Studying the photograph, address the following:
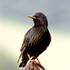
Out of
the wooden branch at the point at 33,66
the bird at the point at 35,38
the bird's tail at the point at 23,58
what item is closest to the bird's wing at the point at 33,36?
the bird at the point at 35,38

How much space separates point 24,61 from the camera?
10.6 m

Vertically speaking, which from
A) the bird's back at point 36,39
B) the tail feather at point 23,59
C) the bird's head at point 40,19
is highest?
the bird's head at point 40,19

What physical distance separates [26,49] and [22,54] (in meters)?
0.14

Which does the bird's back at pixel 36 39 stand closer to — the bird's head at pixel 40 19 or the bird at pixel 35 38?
the bird at pixel 35 38

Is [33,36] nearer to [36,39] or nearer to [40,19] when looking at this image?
[36,39]

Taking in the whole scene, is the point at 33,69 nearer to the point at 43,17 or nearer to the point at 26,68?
the point at 26,68

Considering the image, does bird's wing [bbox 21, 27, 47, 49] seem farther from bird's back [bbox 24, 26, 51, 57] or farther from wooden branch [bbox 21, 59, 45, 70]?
wooden branch [bbox 21, 59, 45, 70]

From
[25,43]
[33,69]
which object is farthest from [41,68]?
[25,43]

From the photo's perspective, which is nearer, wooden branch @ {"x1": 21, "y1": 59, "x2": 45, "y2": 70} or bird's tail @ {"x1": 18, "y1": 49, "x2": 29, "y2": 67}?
wooden branch @ {"x1": 21, "y1": 59, "x2": 45, "y2": 70}

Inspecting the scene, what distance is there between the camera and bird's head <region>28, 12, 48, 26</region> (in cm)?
1059

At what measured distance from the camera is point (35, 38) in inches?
415

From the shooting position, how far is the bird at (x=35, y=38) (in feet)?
34.6

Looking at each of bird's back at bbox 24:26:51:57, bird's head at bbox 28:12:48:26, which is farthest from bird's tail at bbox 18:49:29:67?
bird's head at bbox 28:12:48:26

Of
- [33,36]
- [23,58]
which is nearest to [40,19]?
[33,36]
